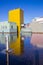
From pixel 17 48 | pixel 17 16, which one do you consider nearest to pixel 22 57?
pixel 17 48

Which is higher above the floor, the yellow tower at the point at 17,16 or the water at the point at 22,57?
the yellow tower at the point at 17,16

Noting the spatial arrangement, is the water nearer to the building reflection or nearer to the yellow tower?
the building reflection

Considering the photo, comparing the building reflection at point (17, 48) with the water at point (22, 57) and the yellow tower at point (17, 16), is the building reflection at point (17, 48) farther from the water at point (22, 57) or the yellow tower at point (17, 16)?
the yellow tower at point (17, 16)

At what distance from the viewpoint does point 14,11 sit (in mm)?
37625

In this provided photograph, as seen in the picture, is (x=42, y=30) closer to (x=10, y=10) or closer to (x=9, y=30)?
(x=9, y=30)


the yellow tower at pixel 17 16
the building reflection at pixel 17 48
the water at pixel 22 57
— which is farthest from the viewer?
the yellow tower at pixel 17 16

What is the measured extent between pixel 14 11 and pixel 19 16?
324 cm

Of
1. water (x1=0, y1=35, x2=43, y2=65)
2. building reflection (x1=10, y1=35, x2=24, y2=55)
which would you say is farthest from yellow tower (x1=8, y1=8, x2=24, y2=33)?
water (x1=0, y1=35, x2=43, y2=65)

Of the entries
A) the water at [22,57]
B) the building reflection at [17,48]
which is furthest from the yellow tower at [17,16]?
the water at [22,57]

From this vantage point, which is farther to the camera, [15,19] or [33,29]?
[15,19]

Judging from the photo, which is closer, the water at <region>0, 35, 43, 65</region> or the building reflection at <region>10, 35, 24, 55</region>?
the water at <region>0, 35, 43, 65</region>

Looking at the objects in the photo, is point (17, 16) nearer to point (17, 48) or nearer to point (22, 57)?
point (17, 48)

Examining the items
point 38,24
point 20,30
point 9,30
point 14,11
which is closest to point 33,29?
point 38,24

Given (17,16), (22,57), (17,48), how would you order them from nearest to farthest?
(22,57)
(17,48)
(17,16)
